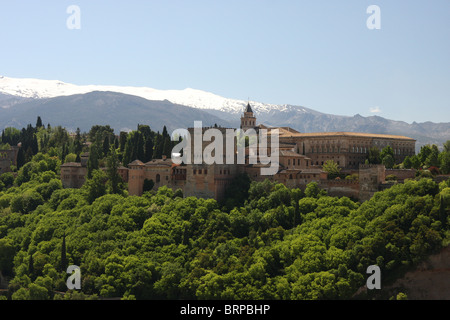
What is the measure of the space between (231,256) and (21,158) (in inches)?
1955

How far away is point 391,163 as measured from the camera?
280 ft

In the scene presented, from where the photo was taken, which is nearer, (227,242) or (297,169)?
(227,242)

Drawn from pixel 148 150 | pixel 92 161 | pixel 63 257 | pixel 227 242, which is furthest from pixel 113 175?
pixel 227 242

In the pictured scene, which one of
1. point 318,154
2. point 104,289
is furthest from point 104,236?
point 318,154

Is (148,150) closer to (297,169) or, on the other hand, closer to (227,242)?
(297,169)

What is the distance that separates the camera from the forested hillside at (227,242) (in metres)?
57.8

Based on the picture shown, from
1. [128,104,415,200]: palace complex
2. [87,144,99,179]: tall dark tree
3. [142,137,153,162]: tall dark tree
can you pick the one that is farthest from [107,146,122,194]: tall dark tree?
[142,137,153,162]: tall dark tree

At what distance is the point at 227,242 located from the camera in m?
65.5

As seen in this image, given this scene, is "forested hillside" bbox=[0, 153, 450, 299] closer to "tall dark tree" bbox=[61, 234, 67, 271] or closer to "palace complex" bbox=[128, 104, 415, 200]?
"tall dark tree" bbox=[61, 234, 67, 271]

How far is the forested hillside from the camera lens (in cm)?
5781

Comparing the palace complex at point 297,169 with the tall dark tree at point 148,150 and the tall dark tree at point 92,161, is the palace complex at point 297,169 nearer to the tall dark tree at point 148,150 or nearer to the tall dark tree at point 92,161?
the tall dark tree at point 92,161

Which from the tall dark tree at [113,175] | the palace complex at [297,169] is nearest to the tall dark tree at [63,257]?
the palace complex at [297,169]

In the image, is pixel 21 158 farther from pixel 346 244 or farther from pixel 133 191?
pixel 346 244
